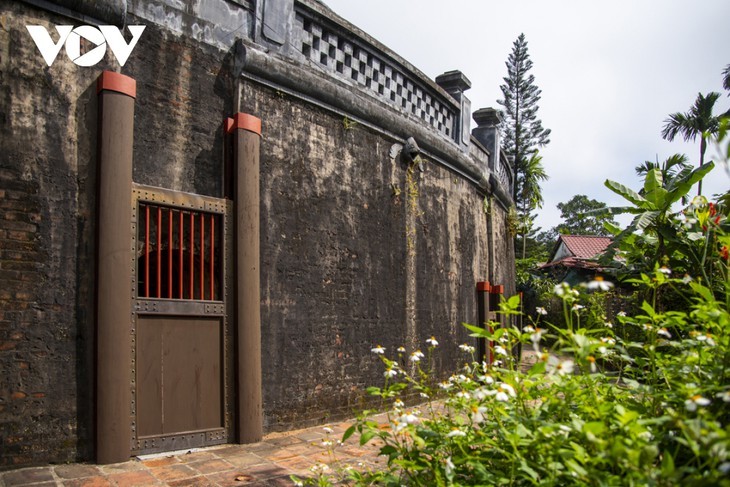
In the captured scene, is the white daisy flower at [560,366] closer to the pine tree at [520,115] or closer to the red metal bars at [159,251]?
the red metal bars at [159,251]

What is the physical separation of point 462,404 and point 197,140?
3.51 m

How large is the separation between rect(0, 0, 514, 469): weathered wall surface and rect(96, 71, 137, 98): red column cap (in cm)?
14

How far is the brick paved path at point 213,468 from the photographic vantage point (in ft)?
12.2

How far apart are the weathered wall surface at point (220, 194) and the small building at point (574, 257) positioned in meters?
12.6

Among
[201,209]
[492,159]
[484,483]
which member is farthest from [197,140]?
[492,159]

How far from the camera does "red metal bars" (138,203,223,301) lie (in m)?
4.66

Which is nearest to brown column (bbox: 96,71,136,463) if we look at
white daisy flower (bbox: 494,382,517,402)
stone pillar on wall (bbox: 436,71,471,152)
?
white daisy flower (bbox: 494,382,517,402)

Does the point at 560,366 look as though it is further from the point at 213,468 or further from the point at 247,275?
the point at 247,275

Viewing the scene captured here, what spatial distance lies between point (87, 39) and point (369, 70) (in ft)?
11.5

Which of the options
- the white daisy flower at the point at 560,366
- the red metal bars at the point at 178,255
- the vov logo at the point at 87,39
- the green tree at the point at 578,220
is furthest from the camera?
the green tree at the point at 578,220

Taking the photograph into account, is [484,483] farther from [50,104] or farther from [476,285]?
[476,285]

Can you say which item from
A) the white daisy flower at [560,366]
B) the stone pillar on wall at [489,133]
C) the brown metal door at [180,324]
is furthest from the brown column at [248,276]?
the stone pillar on wall at [489,133]

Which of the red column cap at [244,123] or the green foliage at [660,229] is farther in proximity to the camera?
the red column cap at [244,123]

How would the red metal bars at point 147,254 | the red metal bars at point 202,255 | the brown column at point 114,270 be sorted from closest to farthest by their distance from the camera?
the brown column at point 114,270 < the red metal bars at point 147,254 < the red metal bars at point 202,255
